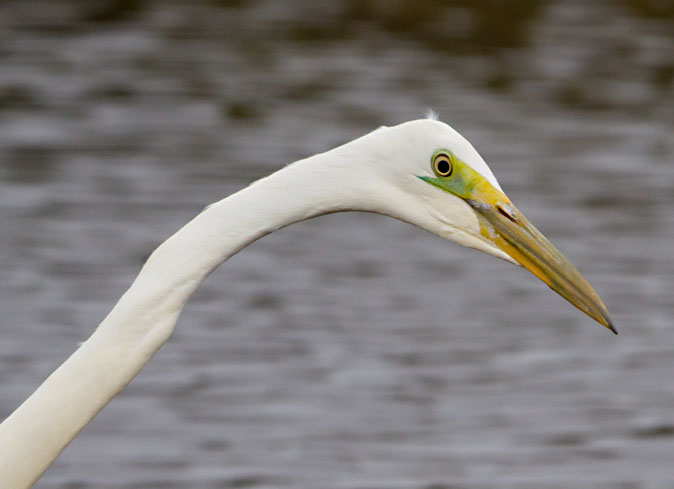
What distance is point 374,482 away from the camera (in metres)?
7.66

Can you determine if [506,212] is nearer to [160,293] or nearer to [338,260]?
[160,293]

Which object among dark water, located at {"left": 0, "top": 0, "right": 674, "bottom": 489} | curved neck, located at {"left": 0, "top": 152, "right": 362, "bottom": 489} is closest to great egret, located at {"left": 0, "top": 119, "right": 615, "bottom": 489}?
curved neck, located at {"left": 0, "top": 152, "right": 362, "bottom": 489}

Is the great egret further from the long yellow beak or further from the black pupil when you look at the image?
the long yellow beak

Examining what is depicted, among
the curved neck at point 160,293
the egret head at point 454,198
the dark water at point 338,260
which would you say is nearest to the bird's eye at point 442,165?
the egret head at point 454,198

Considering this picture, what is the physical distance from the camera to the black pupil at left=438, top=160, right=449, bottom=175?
150 inches

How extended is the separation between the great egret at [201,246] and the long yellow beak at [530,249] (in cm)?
18

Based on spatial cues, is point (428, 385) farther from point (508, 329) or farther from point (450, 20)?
point (450, 20)

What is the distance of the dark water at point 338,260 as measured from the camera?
812 centimetres

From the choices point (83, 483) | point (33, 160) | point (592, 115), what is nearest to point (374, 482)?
point (83, 483)

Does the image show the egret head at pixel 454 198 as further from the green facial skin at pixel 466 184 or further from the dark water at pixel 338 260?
the dark water at pixel 338 260

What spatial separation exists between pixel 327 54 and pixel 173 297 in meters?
13.4

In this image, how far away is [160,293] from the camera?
3.60 meters

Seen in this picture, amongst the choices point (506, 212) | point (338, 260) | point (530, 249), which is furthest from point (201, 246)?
point (338, 260)

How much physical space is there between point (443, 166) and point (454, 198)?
4.6 inches
